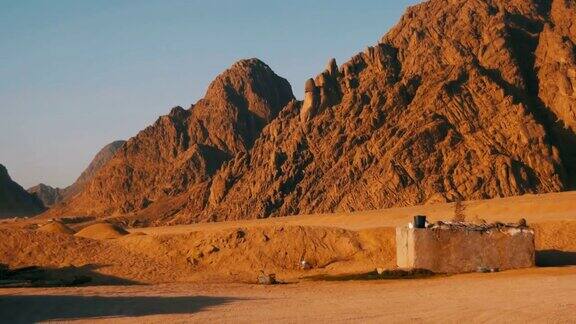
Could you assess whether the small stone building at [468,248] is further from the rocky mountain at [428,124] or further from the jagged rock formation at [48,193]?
the jagged rock formation at [48,193]

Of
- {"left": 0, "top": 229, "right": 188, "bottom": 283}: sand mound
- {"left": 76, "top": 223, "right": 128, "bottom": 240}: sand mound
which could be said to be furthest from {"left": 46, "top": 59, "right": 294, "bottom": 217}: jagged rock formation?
{"left": 0, "top": 229, "right": 188, "bottom": 283}: sand mound

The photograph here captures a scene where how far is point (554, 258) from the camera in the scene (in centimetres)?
3238

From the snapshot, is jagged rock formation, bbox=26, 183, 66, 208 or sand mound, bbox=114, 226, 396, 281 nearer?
sand mound, bbox=114, 226, 396, 281

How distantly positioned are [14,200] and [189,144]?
3820 cm

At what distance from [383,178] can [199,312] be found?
144 ft

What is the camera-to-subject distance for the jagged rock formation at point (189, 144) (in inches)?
3792

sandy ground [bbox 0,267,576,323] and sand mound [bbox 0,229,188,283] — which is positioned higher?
sand mound [bbox 0,229,188,283]

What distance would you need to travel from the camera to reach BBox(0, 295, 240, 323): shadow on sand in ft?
62.8

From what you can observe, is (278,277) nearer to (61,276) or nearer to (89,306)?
(61,276)

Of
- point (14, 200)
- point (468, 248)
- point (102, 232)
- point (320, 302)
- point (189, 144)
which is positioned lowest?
point (320, 302)

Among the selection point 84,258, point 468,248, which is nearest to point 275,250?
point 84,258

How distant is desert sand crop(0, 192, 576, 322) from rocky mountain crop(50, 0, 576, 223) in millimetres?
12328

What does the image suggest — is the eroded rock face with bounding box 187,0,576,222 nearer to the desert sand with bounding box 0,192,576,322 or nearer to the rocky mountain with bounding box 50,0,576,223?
the rocky mountain with bounding box 50,0,576,223

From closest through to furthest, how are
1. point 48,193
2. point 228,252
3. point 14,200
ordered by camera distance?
1. point 228,252
2. point 14,200
3. point 48,193
